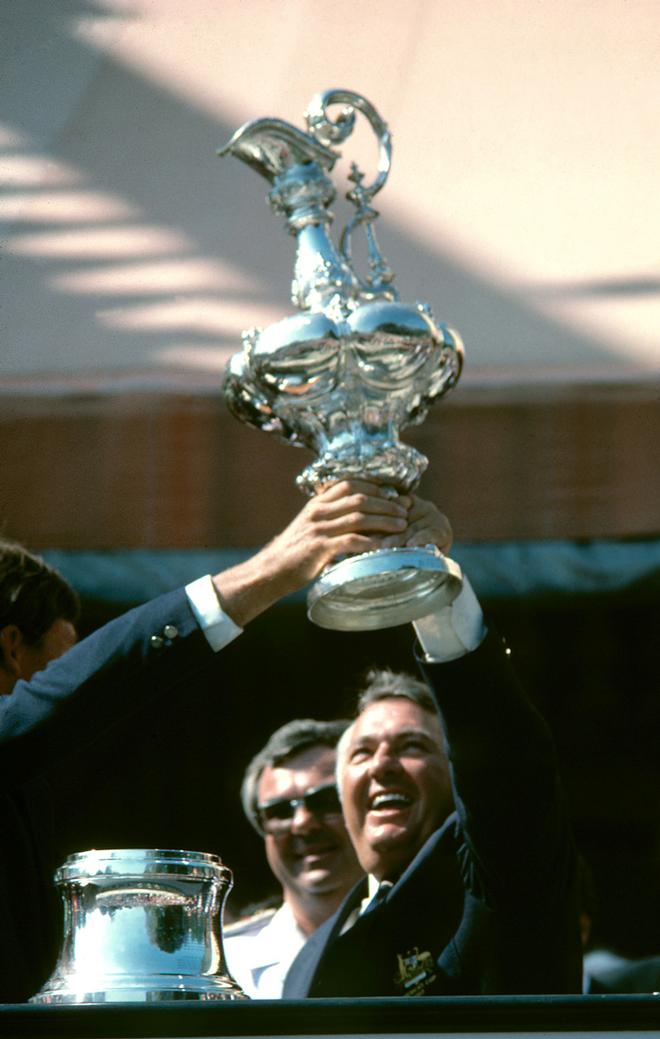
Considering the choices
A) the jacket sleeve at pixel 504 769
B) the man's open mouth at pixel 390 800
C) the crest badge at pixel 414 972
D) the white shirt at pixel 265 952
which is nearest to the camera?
the jacket sleeve at pixel 504 769

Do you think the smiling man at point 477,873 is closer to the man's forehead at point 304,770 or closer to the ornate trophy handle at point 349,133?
the ornate trophy handle at point 349,133

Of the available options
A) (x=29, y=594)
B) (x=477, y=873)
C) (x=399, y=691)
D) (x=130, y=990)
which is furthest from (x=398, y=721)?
(x=130, y=990)

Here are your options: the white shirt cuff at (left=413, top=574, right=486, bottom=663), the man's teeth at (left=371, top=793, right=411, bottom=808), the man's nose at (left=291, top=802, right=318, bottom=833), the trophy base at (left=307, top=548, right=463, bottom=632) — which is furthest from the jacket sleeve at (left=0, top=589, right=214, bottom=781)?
the man's nose at (left=291, top=802, right=318, bottom=833)

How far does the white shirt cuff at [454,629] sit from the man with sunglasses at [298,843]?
2.74ft

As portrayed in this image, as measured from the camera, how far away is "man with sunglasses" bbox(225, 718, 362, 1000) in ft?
7.59

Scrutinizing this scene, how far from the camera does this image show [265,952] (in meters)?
2.33

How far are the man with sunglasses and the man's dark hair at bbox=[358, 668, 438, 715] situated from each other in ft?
0.76

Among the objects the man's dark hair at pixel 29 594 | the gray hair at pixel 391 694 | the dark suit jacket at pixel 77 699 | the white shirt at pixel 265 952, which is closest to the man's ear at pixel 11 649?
the man's dark hair at pixel 29 594

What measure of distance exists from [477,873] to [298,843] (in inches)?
29.8

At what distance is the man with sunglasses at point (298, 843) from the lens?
231cm

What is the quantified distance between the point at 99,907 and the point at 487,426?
43.4 inches

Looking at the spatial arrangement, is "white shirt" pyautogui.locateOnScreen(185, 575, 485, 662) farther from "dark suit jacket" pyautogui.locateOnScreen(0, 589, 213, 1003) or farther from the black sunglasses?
the black sunglasses

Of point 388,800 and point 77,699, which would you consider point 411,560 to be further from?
point 388,800

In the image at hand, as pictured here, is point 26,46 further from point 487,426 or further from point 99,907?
point 99,907
